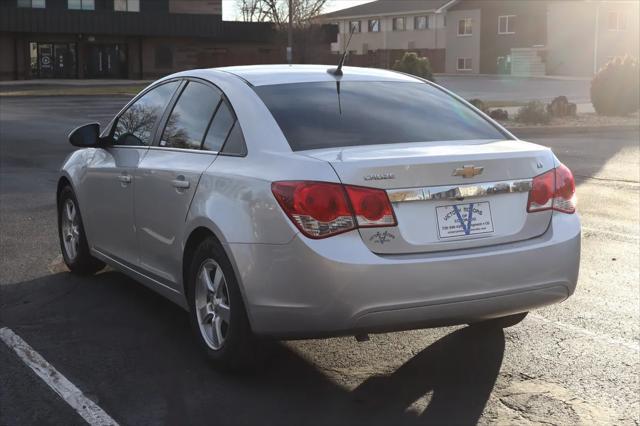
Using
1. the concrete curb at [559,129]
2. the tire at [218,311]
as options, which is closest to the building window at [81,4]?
the concrete curb at [559,129]

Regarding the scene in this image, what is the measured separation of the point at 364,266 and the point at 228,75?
1815mm

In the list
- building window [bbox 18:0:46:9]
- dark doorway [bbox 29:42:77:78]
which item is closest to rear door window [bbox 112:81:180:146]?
dark doorway [bbox 29:42:77:78]

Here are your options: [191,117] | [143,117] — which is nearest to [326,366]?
[191,117]

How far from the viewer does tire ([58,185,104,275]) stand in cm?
717

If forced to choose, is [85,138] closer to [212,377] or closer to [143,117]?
[143,117]

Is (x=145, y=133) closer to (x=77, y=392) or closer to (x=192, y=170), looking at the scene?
(x=192, y=170)

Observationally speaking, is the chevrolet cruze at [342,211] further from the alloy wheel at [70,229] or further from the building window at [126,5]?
the building window at [126,5]

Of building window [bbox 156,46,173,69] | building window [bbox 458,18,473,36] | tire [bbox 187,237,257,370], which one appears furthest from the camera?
building window [bbox 458,18,473,36]

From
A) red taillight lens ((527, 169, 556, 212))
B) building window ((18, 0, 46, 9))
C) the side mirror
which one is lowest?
red taillight lens ((527, 169, 556, 212))

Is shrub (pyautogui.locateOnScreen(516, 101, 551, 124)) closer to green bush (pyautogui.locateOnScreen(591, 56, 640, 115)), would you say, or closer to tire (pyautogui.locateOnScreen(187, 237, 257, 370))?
green bush (pyautogui.locateOnScreen(591, 56, 640, 115))

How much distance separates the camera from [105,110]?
3058 centimetres

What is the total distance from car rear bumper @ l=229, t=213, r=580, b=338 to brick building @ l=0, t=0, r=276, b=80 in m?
54.6

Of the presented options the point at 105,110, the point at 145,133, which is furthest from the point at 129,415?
the point at 105,110

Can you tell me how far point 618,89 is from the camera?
2589cm
